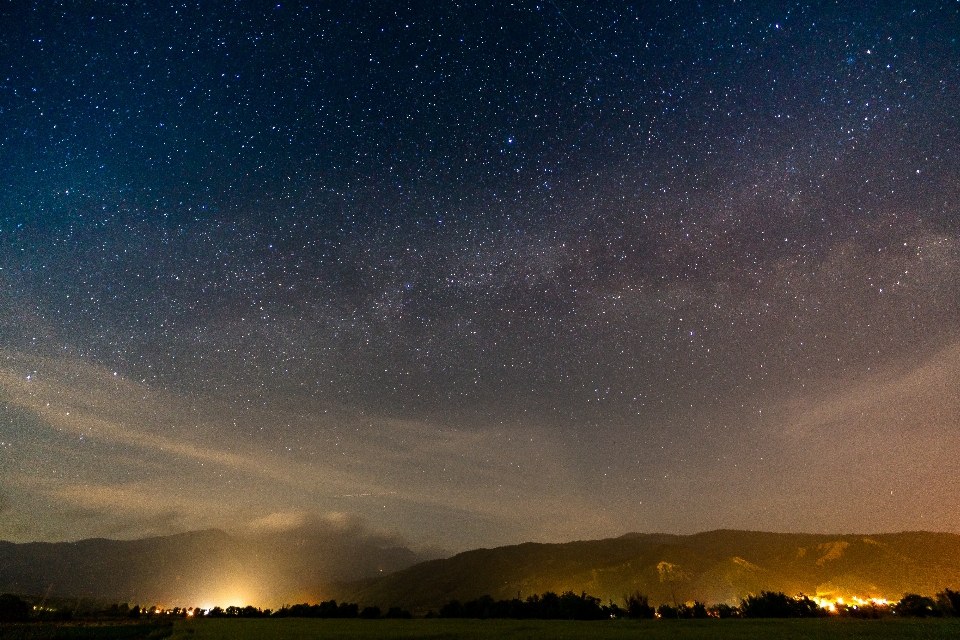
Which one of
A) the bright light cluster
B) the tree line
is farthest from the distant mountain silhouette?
the tree line

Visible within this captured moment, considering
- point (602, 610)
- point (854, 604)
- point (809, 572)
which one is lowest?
point (854, 604)

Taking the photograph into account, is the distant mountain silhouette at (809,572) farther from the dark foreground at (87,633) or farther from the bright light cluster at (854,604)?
the dark foreground at (87,633)

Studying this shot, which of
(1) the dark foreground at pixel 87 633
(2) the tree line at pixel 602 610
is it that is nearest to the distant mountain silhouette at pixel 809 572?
(2) the tree line at pixel 602 610

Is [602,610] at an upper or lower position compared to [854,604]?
upper

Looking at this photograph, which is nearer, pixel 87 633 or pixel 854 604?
pixel 87 633

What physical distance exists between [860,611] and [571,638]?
51.3 m

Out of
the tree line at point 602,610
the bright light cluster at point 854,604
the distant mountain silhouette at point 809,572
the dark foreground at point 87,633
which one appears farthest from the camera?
the distant mountain silhouette at point 809,572

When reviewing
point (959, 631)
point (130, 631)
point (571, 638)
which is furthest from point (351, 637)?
point (959, 631)

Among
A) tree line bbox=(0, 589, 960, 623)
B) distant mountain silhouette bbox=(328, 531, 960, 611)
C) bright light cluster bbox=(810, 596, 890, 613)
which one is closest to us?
tree line bbox=(0, 589, 960, 623)

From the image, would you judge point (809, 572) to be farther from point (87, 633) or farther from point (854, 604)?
point (87, 633)

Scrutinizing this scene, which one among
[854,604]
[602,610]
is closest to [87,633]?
[602,610]

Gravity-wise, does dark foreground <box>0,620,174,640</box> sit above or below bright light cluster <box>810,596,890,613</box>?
above

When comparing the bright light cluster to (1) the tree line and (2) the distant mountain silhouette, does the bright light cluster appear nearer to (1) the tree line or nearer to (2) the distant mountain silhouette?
(1) the tree line

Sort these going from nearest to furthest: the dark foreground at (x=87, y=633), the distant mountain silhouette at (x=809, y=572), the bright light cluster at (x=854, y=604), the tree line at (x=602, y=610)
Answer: the dark foreground at (x=87, y=633) → the tree line at (x=602, y=610) → the bright light cluster at (x=854, y=604) → the distant mountain silhouette at (x=809, y=572)
